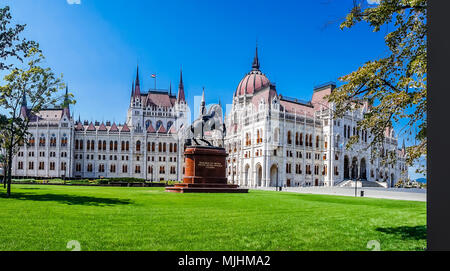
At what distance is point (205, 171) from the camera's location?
69.5ft

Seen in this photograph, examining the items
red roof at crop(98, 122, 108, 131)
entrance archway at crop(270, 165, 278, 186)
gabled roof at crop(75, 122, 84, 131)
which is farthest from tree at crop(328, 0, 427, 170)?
red roof at crop(98, 122, 108, 131)

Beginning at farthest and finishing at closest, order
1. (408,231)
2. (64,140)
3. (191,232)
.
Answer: (64,140), (408,231), (191,232)

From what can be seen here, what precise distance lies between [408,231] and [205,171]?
48.3ft

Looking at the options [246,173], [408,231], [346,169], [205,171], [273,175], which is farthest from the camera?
[246,173]

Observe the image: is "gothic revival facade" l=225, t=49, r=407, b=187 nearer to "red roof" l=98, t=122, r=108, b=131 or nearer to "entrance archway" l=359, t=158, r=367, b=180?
"entrance archway" l=359, t=158, r=367, b=180

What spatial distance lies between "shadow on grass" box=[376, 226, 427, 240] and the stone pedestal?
13490 millimetres

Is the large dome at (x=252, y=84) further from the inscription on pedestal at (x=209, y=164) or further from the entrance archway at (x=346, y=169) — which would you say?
the inscription on pedestal at (x=209, y=164)

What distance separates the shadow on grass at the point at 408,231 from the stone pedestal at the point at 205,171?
13490mm

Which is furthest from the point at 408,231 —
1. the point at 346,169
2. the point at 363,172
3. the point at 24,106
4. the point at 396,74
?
the point at 363,172

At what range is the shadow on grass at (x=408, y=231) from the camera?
682 cm

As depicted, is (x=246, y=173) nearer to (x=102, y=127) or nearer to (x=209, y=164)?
(x=102, y=127)

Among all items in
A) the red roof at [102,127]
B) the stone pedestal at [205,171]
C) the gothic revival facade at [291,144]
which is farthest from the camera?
the red roof at [102,127]

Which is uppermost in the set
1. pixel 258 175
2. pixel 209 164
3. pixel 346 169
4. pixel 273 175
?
pixel 209 164

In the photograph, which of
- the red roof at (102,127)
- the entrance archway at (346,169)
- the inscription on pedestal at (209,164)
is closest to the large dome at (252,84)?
the entrance archway at (346,169)
